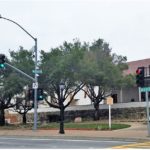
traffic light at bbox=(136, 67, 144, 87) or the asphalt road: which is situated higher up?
traffic light at bbox=(136, 67, 144, 87)

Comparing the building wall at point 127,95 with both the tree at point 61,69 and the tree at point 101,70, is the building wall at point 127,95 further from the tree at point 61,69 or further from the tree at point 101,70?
the tree at point 61,69

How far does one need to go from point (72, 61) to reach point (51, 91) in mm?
4413

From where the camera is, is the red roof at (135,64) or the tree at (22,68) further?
the red roof at (135,64)

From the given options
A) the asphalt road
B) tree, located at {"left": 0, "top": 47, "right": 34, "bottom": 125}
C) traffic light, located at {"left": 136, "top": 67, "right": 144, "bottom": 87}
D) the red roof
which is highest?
the red roof

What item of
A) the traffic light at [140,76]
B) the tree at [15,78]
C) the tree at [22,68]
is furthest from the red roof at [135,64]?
the traffic light at [140,76]

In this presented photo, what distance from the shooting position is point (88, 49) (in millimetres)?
54500

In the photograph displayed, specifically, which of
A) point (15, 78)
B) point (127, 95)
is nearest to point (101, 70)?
point (15, 78)

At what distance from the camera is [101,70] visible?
5169 centimetres

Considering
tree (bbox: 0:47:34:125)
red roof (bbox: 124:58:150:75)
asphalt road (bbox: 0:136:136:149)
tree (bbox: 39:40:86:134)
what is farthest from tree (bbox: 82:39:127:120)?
asphalt road (bbox: 0:136:136:149)

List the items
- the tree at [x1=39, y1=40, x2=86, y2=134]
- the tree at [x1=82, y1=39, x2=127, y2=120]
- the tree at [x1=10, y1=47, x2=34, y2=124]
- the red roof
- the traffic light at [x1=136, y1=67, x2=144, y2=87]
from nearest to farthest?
the traffic light at [x1=136, y1=67, x2=144, y2=87], the tree at [x1=39, y1=40, x2=86, y2=134], the tree at [x1=10, y1=47, x2=34, y2=124], the tree at [x1=82, y1=39, x2=127, y2=120], the red roof

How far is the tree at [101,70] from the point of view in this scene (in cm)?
5047

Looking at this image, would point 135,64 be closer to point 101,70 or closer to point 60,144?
point 101,70

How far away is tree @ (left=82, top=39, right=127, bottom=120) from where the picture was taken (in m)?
50.5

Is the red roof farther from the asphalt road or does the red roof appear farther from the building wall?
the asphalt road
